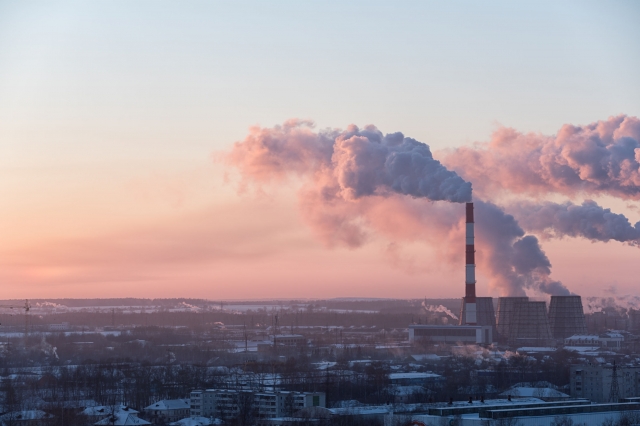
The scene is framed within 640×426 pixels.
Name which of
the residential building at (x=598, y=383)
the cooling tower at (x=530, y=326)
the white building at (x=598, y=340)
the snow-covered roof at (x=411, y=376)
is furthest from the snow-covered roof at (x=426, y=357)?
the residential building at (x=598, y=383)

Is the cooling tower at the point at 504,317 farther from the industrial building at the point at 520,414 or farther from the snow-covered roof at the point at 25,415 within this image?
the snow-covered roof at the point at 25,415

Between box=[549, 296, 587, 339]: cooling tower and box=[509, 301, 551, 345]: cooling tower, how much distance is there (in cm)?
71

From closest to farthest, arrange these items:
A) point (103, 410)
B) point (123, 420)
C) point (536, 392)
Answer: point (123, 420), point (103, 410), point (536, 392)

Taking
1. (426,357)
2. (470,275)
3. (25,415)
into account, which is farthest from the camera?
(426,357)

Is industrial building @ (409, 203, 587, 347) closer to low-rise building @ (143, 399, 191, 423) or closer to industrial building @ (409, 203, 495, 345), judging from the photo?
industrial building @ (409, 203, 495, 345)

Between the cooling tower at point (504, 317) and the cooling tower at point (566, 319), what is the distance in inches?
96.5

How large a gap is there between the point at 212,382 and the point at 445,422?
16.6 meters

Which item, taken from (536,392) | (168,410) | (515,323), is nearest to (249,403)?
(168,410)

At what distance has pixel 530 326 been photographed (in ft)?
230

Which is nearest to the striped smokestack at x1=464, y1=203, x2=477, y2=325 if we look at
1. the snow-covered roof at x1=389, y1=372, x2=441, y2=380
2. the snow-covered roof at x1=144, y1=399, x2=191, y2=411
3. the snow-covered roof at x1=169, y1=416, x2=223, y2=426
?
the snow-covered roof at x1=389, y1=372, x2=441, y2=380

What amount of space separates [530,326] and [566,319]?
2436 millimetres

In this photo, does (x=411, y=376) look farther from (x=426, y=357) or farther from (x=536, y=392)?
(x=426, y=357)

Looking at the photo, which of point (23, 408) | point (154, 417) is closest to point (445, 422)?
point (154, 417)

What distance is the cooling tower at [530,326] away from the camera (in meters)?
69.4
